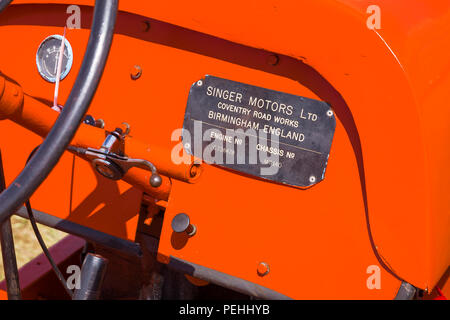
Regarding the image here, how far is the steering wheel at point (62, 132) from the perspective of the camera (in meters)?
0.92

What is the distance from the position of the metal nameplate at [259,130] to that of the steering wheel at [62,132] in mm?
479

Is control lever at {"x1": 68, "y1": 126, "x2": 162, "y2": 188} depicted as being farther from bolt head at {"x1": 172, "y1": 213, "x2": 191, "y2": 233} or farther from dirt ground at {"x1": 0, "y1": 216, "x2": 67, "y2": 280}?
dirt ground at {"x1": 0, "y1": 216, "x2": 67, "y2": 280}

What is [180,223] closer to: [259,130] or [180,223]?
[180,223]

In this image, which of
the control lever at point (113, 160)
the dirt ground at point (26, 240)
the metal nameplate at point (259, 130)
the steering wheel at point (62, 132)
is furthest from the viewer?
the dirt ground at point (26, 240)

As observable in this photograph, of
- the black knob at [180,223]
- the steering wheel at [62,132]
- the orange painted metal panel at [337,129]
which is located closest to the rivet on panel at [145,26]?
the orange painted metal panel at [337,129]

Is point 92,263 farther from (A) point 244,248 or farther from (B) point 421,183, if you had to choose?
(B) point 421,183

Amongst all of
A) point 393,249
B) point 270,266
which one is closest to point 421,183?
point 393,249

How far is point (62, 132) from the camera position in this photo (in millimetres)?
918

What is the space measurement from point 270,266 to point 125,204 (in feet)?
1.24

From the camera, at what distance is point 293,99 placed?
1.33m

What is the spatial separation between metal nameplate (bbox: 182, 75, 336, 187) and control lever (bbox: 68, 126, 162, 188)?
0.25 m

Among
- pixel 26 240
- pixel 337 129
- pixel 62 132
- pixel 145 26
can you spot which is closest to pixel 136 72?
pixel 145 26

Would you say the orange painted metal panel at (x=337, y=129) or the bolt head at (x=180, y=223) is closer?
the orange painted metal panel at (x=337, y=129)

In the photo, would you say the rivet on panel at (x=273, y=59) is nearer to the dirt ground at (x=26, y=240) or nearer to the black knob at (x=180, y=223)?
the black knob at (x=180, y=223)
